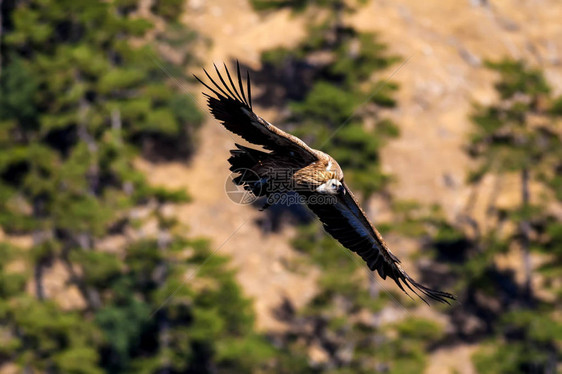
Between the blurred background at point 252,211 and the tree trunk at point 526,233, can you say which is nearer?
the blurred background at point 252,211

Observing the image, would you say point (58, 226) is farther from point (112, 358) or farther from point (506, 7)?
point (506, 7)

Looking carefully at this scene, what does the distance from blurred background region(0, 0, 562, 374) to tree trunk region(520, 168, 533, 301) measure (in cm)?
10

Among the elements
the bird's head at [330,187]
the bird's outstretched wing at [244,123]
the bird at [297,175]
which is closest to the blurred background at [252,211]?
the bird at [297,175]

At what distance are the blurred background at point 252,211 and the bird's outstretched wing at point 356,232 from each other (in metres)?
13.5

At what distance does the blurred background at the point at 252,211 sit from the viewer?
28219 millimetres

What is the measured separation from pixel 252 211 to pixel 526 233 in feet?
36.0

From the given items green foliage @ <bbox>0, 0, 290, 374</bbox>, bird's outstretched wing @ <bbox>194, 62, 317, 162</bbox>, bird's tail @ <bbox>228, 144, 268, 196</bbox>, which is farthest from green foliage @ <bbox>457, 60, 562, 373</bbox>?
bird's outstretched wing @ <bbox>194, 62, 317, 162</bbox>

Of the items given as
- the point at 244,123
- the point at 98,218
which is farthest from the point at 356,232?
the point at 98,218

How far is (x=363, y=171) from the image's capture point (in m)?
29.4

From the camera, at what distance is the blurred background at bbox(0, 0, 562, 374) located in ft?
92.6

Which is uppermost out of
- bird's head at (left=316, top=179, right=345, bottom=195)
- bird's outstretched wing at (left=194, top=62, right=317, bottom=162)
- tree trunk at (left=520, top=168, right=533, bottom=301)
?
bird's outstretched wing at (left=194, top=62, right=317, bottom=162)

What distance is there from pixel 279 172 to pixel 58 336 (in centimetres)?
1869

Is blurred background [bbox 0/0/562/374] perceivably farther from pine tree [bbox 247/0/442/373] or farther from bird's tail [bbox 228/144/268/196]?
→ bird's tail [bbox 228/144/268/196]

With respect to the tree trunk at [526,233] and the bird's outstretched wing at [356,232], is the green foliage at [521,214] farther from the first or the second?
the bird's outstretched wing at [356,232]
